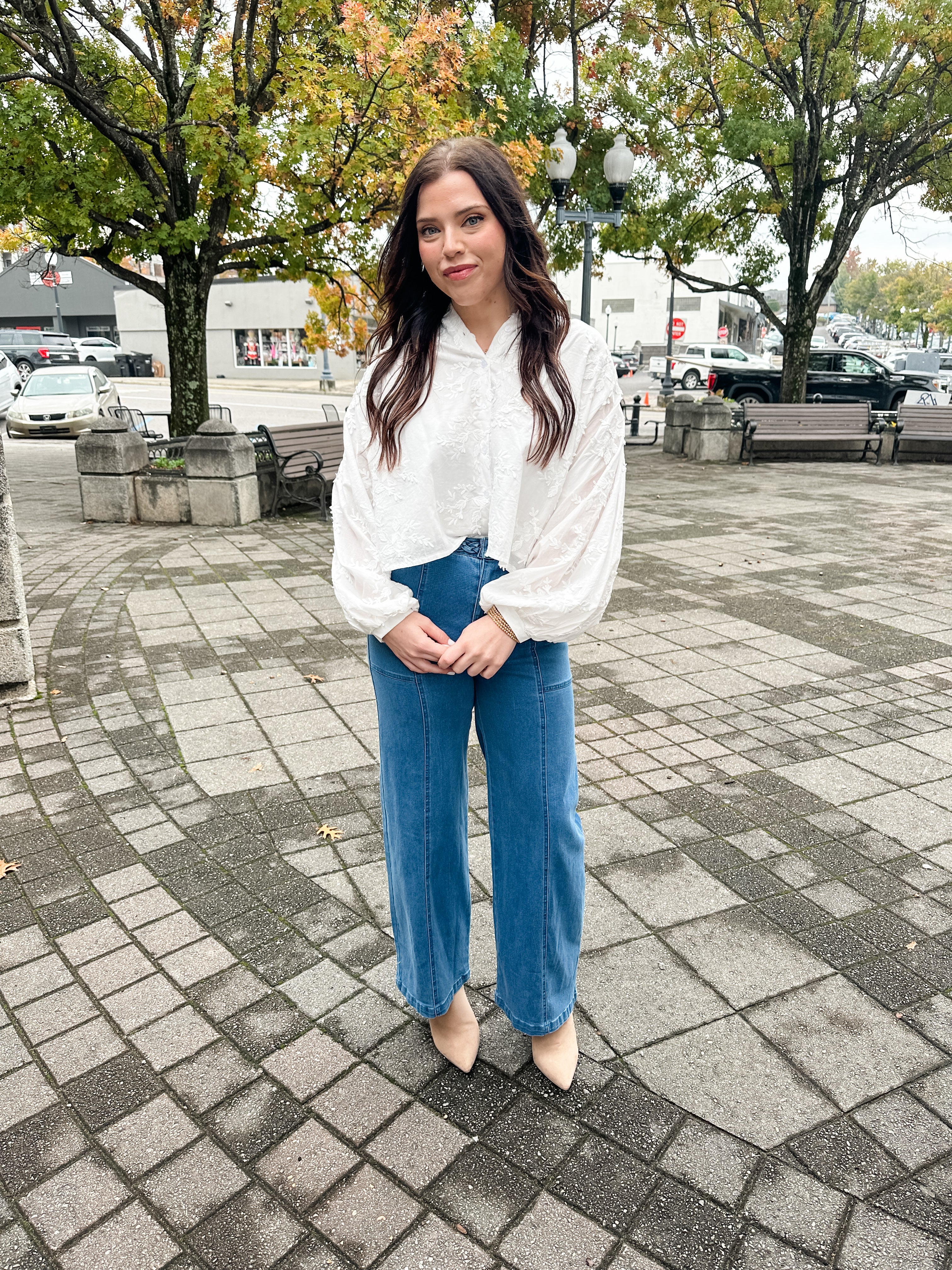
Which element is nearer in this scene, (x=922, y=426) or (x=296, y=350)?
(x=922, y=426)

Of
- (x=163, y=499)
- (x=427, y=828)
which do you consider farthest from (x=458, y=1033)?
(x=163, y=499)

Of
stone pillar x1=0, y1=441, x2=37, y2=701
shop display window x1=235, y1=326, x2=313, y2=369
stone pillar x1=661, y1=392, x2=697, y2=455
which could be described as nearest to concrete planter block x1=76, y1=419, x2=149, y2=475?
stone pillar x1=0, y1=441, x2=37, y2=701

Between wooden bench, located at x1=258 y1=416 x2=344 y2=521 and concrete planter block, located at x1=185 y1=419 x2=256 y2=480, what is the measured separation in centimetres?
58

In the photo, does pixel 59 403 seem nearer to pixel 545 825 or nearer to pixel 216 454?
pixel 216 454

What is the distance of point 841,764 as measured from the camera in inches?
161

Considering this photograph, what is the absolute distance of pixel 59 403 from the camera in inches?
722

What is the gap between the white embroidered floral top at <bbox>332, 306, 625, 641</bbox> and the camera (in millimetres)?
1955

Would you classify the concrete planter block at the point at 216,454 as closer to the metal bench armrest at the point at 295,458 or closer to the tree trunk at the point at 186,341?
the metal bench armrest at the point at 295,458

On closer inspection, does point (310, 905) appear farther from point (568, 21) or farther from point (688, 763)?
point (568, 21)

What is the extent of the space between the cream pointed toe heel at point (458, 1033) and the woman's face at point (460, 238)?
1.71 metres

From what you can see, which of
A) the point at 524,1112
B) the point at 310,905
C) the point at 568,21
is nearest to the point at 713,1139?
the point at 524,1112

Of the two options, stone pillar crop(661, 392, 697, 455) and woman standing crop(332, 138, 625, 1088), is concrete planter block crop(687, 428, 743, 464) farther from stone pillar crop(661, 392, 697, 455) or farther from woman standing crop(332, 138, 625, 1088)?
woman standing crop(332, 138, 625, 1088)

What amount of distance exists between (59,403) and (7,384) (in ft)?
18.8

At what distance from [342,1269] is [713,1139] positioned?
87 centimetres
